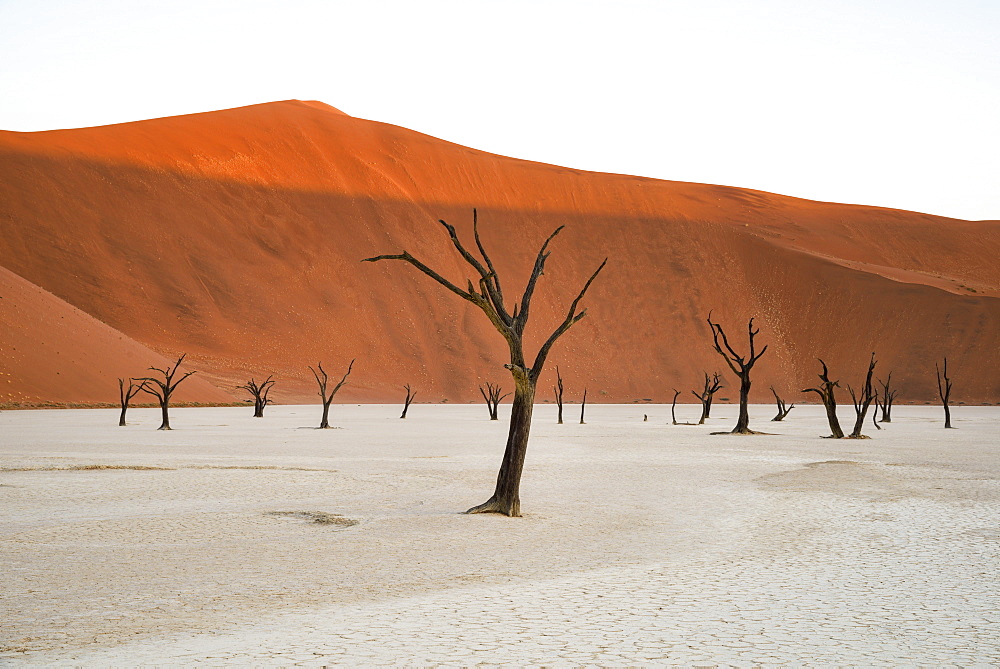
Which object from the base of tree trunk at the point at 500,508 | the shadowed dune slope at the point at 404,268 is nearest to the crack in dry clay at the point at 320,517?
the base of tree trunk at the point at 500,508

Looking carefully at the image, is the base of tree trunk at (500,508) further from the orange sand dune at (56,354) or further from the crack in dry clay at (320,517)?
the orange sand dune at (56,354)

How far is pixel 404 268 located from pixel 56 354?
1391 inches

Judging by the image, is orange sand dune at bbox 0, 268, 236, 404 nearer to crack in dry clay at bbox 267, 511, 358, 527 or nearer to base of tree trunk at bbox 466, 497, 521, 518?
crack in dry clay at bbox 267, 511, 358, 527

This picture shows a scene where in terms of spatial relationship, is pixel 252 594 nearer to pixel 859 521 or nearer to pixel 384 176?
pixel 859 521

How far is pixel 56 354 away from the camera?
49.2m

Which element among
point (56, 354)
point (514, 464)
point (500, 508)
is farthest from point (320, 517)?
point (56, 354)

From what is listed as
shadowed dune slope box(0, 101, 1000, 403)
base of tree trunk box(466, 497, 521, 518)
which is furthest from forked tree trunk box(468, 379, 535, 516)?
shadowed dune slope box(0, 101, 1000, 403)

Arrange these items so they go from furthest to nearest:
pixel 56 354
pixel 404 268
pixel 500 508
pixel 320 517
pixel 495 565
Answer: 1. pixel 404 268
2. pixel 56 354
3. pixel 500 508
4. pixel 320 517
5. pixel 495 565

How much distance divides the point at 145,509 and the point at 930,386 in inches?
2876

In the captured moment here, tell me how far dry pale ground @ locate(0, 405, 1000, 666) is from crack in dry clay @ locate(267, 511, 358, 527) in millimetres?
214

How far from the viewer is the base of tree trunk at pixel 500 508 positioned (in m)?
11.8

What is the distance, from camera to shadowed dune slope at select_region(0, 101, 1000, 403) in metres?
70.1

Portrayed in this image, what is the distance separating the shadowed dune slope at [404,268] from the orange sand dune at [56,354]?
9.71 metres

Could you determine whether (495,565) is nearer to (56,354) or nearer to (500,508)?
(500,508)
